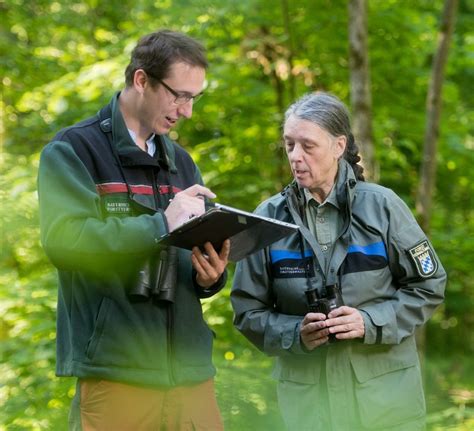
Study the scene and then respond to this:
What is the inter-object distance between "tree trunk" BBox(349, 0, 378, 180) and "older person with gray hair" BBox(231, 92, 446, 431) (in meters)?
3.29

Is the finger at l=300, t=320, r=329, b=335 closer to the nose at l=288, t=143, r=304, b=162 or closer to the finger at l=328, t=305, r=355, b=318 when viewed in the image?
the finger at l=328, t=305, r=355, b=318

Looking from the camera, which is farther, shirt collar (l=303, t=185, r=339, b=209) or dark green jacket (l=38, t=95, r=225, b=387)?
shirt collar (l=303, t=185, r=339, b=209)

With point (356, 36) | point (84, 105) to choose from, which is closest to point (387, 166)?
point (356, 36)

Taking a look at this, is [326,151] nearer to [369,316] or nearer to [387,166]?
[369,316]

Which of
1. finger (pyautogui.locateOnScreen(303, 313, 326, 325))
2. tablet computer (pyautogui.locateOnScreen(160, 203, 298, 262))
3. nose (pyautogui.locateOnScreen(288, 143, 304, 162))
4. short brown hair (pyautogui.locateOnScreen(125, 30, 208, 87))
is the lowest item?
finger (pyautogui.locateOnScreen(303, 313, 326, 325))

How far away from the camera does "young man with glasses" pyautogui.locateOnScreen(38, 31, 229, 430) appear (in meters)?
2.46

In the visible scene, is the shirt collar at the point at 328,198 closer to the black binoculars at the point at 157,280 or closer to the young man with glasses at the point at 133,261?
the young man with glasses at the point at 133,261

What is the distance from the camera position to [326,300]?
2795mm

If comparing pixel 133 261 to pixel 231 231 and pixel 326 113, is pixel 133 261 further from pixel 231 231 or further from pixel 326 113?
pixel 326 113

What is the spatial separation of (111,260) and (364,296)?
96 centimetres

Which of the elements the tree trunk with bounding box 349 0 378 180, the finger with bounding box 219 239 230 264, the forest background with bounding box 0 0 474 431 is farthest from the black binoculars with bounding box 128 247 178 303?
the tree trunk with bounding box 349 0 378 180

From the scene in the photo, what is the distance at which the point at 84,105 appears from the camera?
23.1ft

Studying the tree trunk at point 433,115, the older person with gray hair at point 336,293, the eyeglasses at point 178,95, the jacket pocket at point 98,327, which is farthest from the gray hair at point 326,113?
the tree trunk at point 433,115

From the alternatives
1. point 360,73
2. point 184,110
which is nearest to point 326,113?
point 184,110
